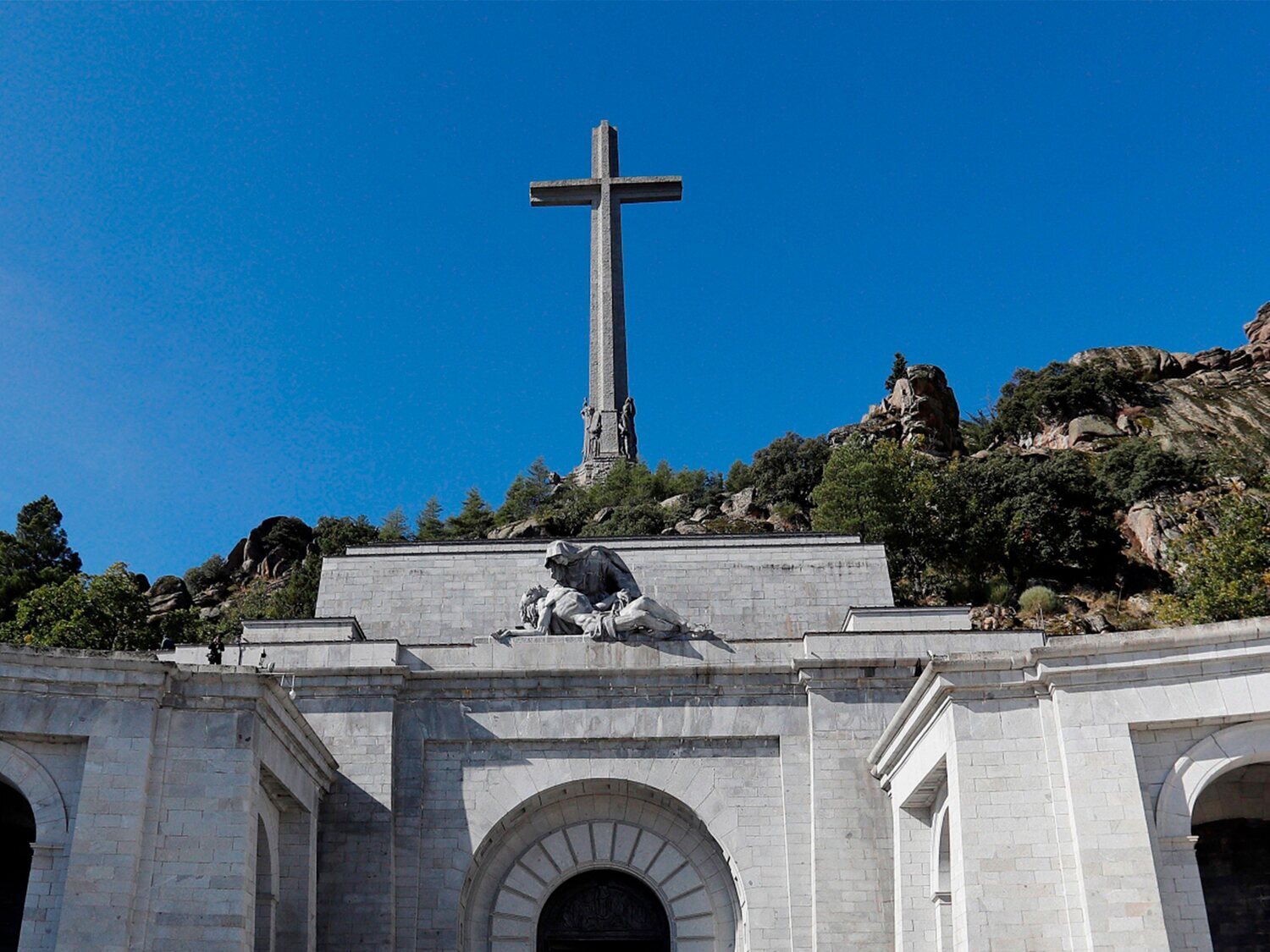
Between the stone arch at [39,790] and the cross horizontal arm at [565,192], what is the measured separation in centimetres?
5525

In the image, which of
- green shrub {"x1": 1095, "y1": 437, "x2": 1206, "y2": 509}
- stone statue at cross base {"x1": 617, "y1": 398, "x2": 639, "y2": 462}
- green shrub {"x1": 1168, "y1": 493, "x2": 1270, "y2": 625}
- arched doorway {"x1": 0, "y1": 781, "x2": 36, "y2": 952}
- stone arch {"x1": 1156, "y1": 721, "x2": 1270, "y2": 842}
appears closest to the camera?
stone arch {"x1": 1156, "y1": 721, "x2": 1270, "y2": 842}

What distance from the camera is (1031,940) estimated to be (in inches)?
703

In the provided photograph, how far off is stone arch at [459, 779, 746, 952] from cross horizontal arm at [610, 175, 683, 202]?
4972 centimetres

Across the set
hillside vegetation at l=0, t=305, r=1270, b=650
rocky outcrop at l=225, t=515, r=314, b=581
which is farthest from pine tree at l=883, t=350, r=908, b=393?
rocky outcrop at l=225, t=515, r=314, b=581

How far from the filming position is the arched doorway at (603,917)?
23891 millimetres

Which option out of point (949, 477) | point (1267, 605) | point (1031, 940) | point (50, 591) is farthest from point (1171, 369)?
point (1031, 940)

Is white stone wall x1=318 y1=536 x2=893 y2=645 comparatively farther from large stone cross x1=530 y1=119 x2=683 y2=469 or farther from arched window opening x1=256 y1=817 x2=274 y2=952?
large stone cross x1=530 y1=119 x2=683 y2=469

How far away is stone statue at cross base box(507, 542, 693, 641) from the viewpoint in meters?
24.9

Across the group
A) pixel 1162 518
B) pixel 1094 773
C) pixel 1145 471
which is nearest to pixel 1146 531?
pixel 1162 518

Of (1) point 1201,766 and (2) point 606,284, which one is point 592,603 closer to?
(1) point 1201,766

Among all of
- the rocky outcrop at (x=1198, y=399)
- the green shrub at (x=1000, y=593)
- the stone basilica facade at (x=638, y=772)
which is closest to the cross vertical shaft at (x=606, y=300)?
the rocky outcrop at (x=1198, y=399)

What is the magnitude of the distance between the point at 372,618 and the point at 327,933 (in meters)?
7.30

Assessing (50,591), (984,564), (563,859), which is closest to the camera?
(563,859)

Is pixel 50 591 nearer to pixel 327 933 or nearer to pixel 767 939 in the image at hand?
pixel 327 933
